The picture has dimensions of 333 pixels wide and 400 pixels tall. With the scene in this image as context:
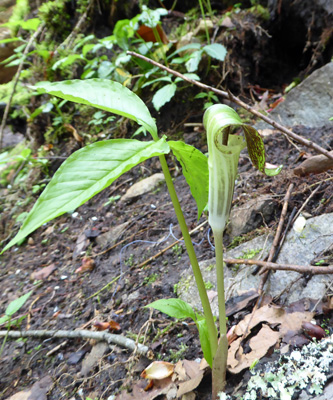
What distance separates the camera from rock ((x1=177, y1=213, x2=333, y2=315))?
1147 millimetres

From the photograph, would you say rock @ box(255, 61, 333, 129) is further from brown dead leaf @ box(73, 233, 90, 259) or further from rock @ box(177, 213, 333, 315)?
brown dead leaf @ box(73, 233, 90, 259)

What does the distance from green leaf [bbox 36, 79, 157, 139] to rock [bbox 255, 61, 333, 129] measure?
1.65 metres

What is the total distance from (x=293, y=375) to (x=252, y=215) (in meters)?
0.74

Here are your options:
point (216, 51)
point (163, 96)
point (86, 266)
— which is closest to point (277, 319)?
point (86, 266)

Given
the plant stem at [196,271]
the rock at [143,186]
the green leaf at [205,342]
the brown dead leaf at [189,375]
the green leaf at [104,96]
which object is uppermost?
the green leaf at [104,96]

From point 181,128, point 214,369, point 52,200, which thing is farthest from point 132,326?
point 181,128

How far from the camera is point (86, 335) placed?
4.78ft

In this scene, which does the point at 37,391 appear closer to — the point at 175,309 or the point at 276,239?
the point at 175,309

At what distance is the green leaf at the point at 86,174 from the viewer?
1.90 feet

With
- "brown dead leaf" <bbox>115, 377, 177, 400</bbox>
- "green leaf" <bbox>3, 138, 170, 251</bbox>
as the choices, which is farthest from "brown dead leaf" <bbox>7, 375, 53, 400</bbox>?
"green leaf" <bbox>3, 138, 170, 251</bbox>

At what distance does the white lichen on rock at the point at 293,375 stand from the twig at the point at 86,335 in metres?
0.44

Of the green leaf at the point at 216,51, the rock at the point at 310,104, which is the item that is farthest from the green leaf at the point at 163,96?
the rock at the point at 310,104

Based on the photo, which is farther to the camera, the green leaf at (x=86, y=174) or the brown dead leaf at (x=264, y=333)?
the brown dead leaf at (x=264, y=333)

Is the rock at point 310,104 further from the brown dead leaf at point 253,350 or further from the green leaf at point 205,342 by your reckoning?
the green leaf at point 205,342
